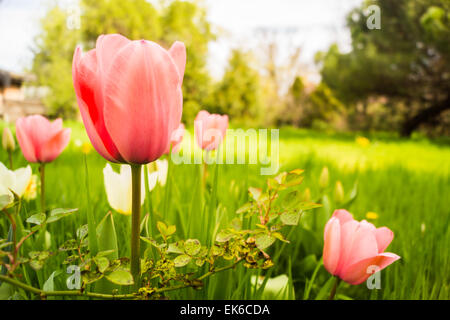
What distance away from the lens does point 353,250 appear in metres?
0.36

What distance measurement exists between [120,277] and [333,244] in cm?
21

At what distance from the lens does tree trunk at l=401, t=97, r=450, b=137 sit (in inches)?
214

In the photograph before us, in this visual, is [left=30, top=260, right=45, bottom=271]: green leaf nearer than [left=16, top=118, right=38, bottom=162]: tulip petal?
Yes

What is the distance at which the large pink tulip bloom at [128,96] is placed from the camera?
0.77ft

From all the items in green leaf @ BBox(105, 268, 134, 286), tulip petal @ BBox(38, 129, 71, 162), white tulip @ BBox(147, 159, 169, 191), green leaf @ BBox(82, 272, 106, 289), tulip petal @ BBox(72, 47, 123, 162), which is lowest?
green leaf @ BBox(82, 272, 106, 289)

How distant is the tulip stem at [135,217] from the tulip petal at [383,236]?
245 mm

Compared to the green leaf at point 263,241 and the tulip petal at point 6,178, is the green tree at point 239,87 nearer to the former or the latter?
the tulip petal at point 6,178

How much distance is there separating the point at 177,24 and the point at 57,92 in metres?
1.82

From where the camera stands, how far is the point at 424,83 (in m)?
4.97

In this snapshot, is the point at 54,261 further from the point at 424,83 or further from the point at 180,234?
the point at 424,83

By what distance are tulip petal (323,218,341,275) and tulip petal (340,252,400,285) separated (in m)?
0.01

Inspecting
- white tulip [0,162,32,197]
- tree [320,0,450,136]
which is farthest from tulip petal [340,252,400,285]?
tree [320,0,450,136]

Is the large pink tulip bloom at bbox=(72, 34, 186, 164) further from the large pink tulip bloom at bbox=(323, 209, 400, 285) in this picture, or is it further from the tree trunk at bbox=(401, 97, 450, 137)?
the tree trunk at bbox=(401, 97, 450, 137)
